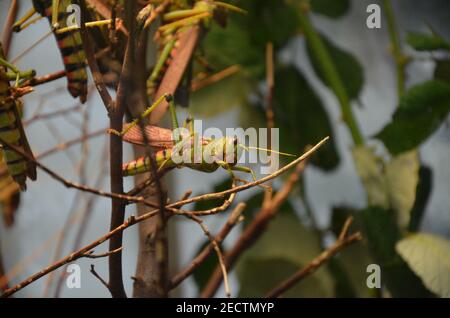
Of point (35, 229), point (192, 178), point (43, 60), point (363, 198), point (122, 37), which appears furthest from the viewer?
point (35, 229)

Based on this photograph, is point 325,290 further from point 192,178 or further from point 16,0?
point 16,0

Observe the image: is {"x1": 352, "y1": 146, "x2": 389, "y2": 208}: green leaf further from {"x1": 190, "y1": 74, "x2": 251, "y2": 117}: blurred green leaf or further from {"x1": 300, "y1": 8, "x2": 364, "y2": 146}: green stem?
{"x1": 190, "y1": 74, "x2": 251, "y2": 117}: blurred green leaf

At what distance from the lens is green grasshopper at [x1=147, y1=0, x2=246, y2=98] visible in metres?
0.55

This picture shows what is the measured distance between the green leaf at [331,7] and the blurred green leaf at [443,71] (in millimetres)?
147

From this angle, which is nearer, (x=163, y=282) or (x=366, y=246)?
(x=163, y=282)

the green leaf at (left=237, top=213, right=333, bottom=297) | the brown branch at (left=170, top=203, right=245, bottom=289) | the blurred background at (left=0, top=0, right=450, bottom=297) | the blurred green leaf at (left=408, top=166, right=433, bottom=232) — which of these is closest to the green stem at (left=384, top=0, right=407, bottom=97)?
the blurred background at (left=0, top=0, right=450, bottom=297)

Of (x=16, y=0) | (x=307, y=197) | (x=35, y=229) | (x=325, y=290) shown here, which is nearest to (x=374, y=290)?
(x=325, y=290)

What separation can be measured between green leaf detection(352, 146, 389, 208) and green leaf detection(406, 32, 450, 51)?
0.14m

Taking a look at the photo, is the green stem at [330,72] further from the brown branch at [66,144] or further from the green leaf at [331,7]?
the brown branch at [66,144]

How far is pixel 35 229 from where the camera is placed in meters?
0.99

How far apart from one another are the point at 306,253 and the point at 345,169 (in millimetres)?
133

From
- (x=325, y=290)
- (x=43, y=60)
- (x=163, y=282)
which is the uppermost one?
(x=43, y=60)

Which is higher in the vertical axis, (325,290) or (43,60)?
(43,60)

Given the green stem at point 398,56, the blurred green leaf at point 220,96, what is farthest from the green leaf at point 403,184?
the blurred green leaf at point 220,96
